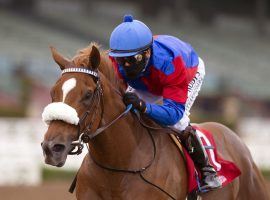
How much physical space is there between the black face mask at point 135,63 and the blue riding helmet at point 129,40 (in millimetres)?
55

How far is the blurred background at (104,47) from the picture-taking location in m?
11.4

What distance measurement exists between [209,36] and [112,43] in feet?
65.8

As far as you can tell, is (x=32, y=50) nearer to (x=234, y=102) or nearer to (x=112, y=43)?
(x=234, y=102)

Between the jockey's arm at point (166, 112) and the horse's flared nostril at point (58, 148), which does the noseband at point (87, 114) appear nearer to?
the horse's flared nostril at point (58, 148)

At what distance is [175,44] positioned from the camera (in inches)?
200

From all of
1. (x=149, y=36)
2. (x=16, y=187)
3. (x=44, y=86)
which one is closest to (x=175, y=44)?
(x=149, y=36)

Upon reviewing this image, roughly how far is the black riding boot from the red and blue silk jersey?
1.13ft

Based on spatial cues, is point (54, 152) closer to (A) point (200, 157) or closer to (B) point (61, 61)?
(B) point (61, 61)

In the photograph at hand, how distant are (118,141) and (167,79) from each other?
55 cm

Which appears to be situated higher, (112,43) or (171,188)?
(112,43)

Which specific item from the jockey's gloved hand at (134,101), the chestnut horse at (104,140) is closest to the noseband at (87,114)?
the chestnut horse at (104,140)

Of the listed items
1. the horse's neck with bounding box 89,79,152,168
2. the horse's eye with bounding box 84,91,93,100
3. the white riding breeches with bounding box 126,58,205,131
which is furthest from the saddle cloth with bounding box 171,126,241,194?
the horse's eye with bounding box 84,91,93,100

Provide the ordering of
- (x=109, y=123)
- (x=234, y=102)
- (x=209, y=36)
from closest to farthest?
(x=109, y=123), (x=234, y=102), (x=209, y=36)

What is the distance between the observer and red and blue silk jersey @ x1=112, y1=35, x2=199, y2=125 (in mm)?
4766
